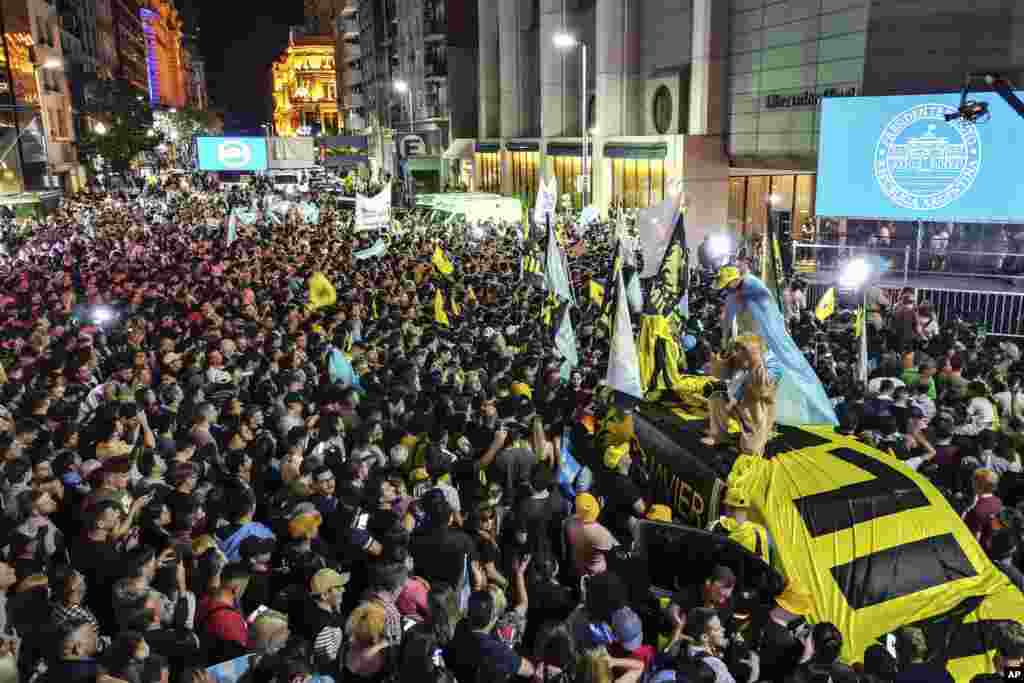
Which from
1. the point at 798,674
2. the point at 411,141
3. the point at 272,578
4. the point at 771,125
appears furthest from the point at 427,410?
the point at 411,141

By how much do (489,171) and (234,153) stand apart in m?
14.3

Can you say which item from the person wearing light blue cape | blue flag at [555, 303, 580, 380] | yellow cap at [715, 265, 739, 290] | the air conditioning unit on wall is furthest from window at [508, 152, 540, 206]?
the person wearing light blue cape

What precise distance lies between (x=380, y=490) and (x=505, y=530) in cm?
97

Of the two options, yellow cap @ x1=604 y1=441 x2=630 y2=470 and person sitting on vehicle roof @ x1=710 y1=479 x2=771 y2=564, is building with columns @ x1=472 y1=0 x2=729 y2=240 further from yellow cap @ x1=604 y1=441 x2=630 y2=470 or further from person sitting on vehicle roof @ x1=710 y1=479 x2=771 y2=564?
person sitting on vehicle roof @ x1=710 y1=479 x2=771 y2=564

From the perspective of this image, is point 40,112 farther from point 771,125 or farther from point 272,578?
point 272,578

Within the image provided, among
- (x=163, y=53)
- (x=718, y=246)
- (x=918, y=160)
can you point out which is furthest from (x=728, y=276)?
(x=163, y=53)

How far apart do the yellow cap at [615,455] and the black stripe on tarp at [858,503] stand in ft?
6.62

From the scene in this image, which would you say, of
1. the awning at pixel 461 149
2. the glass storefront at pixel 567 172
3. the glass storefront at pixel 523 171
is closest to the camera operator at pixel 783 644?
the glass storefront at pixel 567 172

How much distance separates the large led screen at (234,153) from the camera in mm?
45750

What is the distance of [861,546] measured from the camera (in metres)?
5.13

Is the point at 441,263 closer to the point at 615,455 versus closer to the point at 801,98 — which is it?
the point at 615,455

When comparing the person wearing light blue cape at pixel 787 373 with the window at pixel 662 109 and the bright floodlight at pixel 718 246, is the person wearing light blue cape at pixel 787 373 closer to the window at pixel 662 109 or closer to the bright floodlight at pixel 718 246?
the bright floodlight at pixel 718 246

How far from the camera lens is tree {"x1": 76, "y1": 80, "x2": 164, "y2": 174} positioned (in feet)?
192

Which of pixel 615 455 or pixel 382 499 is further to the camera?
pixel 615 455
